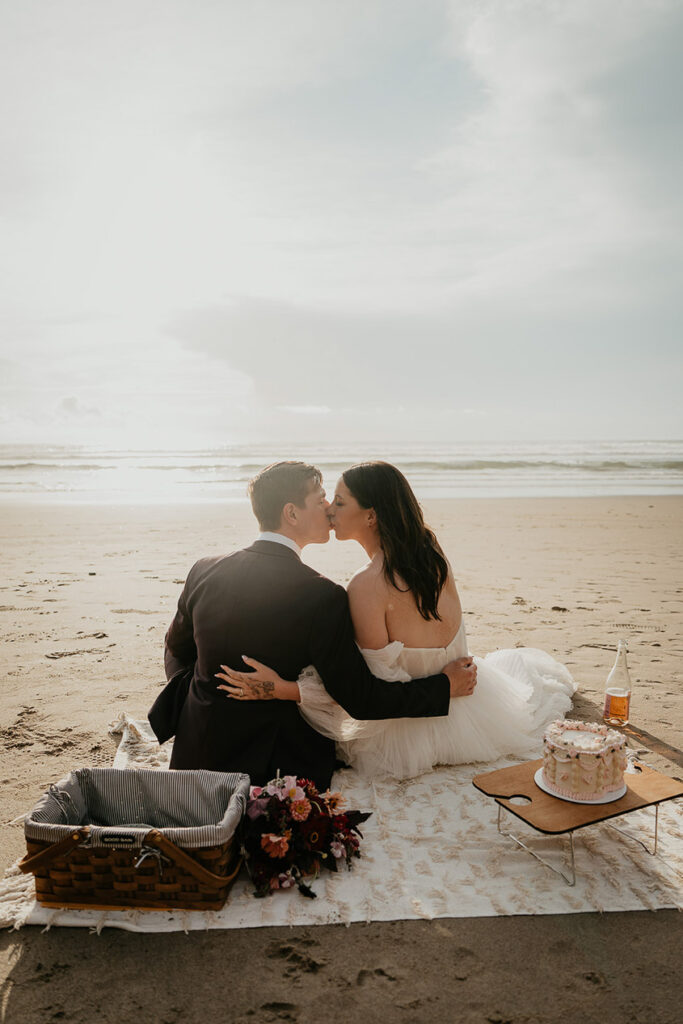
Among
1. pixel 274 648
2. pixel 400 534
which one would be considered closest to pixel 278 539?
pixel 274 648

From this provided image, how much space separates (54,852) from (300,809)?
1004 millimetres

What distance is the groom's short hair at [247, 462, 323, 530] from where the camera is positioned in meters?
3.87

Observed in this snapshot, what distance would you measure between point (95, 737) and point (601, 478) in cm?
2464

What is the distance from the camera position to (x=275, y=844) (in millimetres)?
3064

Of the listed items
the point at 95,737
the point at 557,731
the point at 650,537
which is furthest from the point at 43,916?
the point at 650,537

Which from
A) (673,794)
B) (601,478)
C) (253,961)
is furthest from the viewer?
(601,478)

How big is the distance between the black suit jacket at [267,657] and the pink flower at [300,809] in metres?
0.62

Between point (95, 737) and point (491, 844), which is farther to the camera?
point (95, 737)

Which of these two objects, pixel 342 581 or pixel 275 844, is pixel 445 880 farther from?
pixel 342 581

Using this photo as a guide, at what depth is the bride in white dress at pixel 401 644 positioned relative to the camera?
399cm

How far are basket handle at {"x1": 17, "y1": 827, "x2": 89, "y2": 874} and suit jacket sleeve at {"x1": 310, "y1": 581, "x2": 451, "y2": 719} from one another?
1383 mm

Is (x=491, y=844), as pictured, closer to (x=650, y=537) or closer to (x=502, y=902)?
(x=502, y=902)

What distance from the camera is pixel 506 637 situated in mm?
6789

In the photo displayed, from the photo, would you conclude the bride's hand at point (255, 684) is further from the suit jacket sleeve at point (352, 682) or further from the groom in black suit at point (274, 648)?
the suit jacket sleeve at point (352, 682)
